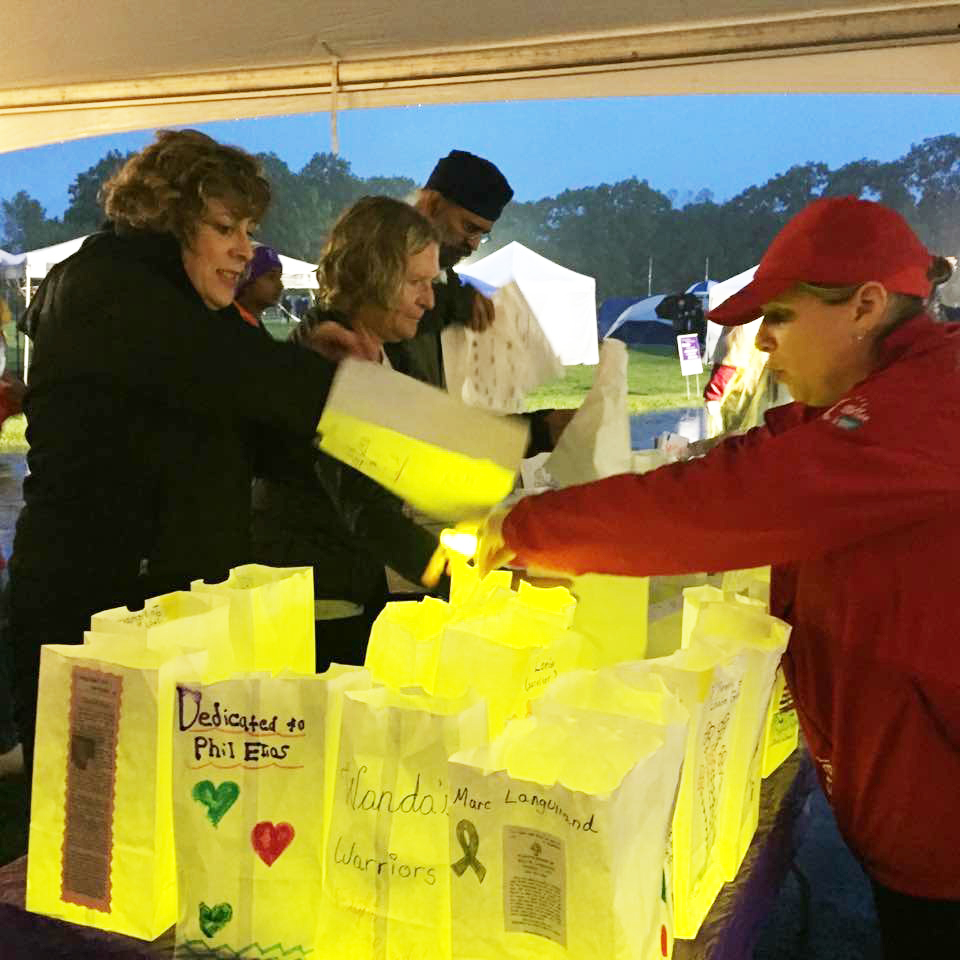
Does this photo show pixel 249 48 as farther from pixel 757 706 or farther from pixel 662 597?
pixel 757 706

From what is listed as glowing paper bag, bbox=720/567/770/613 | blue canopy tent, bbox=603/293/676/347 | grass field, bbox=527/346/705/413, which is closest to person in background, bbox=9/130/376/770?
glowing paper bag, bbox=720/567/770/613

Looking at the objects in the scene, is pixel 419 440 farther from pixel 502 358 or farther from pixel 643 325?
pixel 643 325

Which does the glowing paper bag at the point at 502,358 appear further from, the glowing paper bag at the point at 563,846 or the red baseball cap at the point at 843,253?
the glowing paper bag at the point at 563,846

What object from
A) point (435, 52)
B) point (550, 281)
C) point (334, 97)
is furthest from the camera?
point (550, 281)

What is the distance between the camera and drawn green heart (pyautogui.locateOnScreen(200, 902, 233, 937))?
3.28 ft

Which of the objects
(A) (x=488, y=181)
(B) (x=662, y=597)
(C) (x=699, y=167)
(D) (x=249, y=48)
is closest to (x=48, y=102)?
(D) (x=249, y=48)

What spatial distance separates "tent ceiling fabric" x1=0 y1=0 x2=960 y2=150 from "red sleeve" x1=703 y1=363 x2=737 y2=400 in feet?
3.35

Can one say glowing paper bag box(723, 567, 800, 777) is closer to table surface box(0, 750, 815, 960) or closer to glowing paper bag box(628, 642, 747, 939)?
table surface box(0, 750, 815, 960)

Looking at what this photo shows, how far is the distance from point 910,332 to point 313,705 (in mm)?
802

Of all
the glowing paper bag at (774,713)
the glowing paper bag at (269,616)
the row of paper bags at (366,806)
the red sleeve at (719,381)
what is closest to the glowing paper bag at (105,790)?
the row of paper bags at (366,806)

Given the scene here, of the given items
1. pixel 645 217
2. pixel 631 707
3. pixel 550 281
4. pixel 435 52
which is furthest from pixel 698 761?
pixel 645 217

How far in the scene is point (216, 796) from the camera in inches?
39.0

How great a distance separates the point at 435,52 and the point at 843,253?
1.61 metres

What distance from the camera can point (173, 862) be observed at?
3.46 ft
